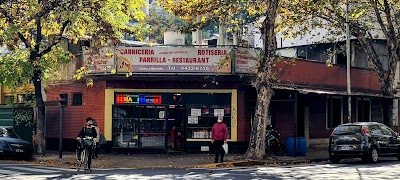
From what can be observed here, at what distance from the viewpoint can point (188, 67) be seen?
80.6 feet

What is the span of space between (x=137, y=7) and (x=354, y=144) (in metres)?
10.3

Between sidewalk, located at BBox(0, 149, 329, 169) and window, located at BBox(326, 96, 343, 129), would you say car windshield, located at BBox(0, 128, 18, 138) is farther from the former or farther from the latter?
window, located at BBox(326, 96, 343, 129)

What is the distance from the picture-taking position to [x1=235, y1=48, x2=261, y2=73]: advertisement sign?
24803 mm

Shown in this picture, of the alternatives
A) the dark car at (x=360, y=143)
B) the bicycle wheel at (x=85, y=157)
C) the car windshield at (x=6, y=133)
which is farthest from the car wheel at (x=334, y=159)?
the car windshield at (x=6, y=133)

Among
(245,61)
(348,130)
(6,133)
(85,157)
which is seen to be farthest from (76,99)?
(348,130)

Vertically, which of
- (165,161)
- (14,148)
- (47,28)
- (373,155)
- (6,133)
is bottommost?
(165,161)

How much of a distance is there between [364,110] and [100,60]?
17.2m

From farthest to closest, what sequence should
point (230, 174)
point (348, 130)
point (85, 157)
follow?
point (348, 130) → point (85, 157) → point (230, 174)

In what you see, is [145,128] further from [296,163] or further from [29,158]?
[296,163]

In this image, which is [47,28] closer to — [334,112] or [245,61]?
[245,61]

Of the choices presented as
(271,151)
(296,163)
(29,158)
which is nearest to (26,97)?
(29,158)

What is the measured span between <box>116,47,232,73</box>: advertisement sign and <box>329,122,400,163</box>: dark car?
5.61 m

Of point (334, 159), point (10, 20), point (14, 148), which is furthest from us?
point (14, 148)

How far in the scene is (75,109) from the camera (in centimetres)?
2775
